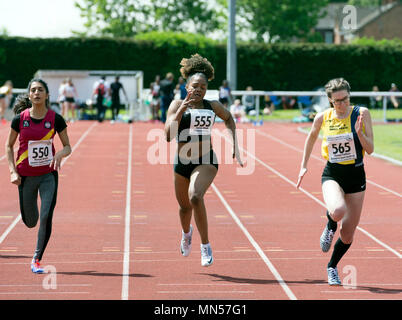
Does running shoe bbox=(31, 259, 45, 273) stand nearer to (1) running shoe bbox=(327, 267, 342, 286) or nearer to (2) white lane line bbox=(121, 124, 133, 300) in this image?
(2) white lane line bbox=(121, 124, 133, 300)

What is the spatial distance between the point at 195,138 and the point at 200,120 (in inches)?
7.1

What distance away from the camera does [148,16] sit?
71750 mm

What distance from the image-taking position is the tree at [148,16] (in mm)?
69125

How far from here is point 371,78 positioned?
47.6 m

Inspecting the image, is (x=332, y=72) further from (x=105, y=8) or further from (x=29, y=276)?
(x=29, y=276)

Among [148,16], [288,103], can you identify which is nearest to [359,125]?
[288,103]

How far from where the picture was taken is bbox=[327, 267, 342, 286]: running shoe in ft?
25.0

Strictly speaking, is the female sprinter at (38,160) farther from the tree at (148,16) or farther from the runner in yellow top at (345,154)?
the tree at (148,16)

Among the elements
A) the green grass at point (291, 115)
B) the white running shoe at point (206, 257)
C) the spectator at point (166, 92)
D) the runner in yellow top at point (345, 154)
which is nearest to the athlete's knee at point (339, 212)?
the runner in yellow top at point (345, 154)

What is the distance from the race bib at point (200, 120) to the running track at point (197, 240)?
4.49ft

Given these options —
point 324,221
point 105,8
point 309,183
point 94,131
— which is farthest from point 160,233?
point 105,8

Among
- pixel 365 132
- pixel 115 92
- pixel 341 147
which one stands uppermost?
pixel 365 132

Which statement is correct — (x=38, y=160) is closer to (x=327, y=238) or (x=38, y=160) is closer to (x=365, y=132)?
(x=327, y=238)

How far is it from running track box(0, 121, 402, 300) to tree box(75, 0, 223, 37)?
52.3 meters
